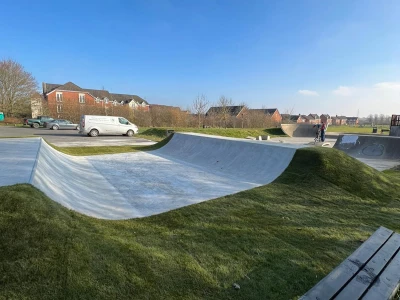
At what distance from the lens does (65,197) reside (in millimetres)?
3775

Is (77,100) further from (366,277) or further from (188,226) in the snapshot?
(366,277)

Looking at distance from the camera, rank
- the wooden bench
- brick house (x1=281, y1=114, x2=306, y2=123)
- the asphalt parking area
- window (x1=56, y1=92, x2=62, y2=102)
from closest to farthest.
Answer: the wooden bench
the asphalt parking area
window (x1=56, y1=92, x2=62, y2=102)
brick house (x1=281, y1=114, x2=306, y2=123)

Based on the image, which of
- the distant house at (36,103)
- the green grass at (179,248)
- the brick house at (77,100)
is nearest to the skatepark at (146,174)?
the green grass at (179,248)

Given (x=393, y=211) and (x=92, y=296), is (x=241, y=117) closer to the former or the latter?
(x=393, y=211)

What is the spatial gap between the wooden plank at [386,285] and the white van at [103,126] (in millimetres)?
19251

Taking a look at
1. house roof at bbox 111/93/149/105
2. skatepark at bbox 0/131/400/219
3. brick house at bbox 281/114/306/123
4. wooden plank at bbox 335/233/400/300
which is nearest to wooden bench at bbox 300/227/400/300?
wooden plank at bbox 335/233/400/300

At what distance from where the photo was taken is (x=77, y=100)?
148ft

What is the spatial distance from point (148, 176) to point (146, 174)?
0.82 ft

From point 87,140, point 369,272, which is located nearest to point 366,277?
point 369,272

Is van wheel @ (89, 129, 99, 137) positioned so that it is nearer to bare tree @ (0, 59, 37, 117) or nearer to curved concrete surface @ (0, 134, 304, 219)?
curved concrete surface @ (0, 134, 304, 219)

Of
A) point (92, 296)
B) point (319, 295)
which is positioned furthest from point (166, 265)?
point (319, 295)

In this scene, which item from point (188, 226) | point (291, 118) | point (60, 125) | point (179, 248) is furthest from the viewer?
point (291, 118)

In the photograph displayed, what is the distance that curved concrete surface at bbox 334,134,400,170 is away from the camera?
39.9 ft

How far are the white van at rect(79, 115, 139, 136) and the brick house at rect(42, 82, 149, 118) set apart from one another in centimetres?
1614
